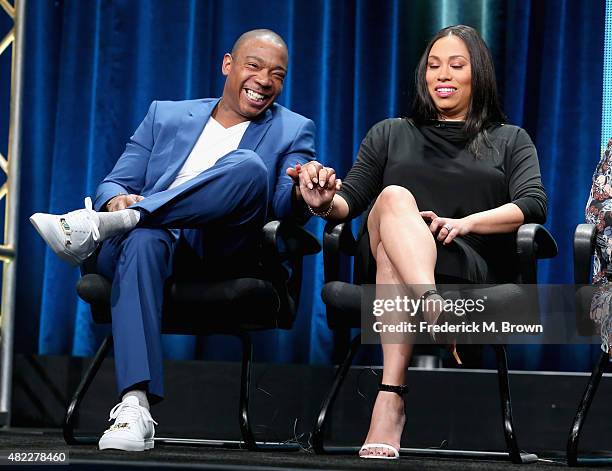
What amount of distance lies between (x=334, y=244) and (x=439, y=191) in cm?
34

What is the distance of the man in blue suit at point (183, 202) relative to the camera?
2.33 m

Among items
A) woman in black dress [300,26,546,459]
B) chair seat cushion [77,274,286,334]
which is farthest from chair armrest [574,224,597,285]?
chair seat cushion [77,274,286,334]

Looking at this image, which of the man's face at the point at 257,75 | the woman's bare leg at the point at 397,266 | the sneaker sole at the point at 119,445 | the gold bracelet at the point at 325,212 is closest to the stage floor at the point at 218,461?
the sneaker sole at the point at 119,445

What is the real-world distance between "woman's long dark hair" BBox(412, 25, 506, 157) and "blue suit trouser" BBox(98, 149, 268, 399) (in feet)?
1.90

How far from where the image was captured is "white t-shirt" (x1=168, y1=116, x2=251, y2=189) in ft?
9.48

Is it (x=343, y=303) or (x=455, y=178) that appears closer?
(x=343, y=303)

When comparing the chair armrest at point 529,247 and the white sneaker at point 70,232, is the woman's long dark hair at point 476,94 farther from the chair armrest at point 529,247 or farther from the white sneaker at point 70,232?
the white sneaker at point 70,232

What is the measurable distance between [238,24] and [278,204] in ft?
4.44

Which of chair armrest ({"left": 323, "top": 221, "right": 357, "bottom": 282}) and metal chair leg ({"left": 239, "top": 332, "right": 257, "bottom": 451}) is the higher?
chair armrest ({"left": 323, "top": 221, "right": 357, "bottom": 282})

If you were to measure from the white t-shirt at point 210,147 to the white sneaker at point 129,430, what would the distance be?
813 millimetres

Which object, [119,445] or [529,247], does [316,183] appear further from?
[119,445]

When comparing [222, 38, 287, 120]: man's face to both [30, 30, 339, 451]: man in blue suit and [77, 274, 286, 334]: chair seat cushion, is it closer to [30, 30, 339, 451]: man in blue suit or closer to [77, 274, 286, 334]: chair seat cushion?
[30, 30, 339, 451]: man in blue suit

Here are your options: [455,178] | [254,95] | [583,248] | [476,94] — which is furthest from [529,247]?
[254,95]

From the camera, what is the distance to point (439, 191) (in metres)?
2.64
